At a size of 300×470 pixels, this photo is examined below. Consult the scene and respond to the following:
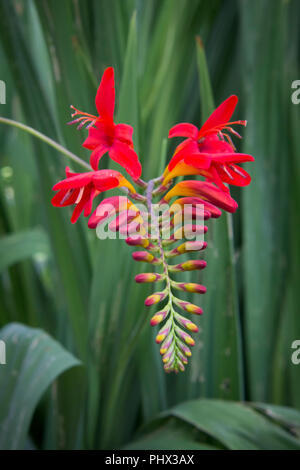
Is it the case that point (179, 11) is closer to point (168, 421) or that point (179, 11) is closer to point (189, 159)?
point (189, 159)

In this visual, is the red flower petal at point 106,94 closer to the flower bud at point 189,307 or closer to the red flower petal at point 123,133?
the red flower petal at point 123,133

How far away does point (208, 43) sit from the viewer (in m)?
0.76

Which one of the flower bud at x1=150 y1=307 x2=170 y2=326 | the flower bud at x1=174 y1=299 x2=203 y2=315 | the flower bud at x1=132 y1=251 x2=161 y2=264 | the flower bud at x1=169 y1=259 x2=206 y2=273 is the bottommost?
the flower bud at x1=150 y1=307 x2=170 y2=326

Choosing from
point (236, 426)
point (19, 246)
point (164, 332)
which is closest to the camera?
point (164, 332)

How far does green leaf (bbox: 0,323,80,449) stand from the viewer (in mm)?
567

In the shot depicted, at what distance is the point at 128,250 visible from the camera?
566 millimetres

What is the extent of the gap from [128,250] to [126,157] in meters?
0.21

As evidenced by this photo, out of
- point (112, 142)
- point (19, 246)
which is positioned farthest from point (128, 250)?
point (19, 246)

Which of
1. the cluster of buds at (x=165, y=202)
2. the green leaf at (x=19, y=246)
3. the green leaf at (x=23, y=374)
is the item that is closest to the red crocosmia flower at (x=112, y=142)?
the cluster of buds at (x=165, y=202)

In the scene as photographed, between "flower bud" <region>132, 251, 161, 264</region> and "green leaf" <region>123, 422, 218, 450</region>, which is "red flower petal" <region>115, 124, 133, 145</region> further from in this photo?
"green leaf" <region>123, 422, 218, 450</region>

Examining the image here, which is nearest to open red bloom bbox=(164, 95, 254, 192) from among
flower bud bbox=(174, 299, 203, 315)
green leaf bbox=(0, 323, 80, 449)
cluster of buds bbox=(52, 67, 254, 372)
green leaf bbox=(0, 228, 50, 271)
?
cluster of buds bbox=(52, 67, 254, 372)

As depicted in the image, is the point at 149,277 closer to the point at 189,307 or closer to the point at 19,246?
the point at 189,307

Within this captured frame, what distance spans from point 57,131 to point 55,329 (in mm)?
435

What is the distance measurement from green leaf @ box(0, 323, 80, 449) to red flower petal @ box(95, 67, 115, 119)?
0.33 metres
